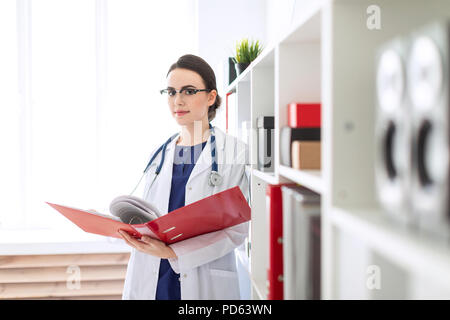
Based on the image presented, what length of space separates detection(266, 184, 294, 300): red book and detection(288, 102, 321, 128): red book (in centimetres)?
18

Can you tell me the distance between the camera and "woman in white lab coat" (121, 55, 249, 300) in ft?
4.77

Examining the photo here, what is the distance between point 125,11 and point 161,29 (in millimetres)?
333

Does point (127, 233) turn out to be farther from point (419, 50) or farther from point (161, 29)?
point (161, 29)

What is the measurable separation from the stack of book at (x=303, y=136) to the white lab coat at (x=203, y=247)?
0.68 m

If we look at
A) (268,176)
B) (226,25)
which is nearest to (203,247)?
(268,176)

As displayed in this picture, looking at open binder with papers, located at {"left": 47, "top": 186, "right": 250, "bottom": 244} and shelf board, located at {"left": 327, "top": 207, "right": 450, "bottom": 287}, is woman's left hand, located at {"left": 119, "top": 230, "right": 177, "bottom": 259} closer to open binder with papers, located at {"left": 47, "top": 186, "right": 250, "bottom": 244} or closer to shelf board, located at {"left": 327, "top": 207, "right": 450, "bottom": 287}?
open binder with papers, located at {"left": 47, "top": 186, "right": 250, "bottom": 244}

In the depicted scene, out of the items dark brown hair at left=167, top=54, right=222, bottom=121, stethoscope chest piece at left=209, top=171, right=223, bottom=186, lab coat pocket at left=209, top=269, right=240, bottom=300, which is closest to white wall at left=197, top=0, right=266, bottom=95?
dark brown hair at left=167, top=54, right=222, bottom=121

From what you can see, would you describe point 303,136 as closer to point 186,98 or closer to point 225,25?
point 186,98

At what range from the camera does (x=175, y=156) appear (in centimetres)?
171

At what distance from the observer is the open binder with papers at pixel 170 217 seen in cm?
113

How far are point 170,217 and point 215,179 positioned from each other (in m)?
0.43

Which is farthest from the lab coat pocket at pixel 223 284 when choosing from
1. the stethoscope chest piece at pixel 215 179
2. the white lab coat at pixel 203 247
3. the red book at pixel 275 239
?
the red book at pixel 275 239
